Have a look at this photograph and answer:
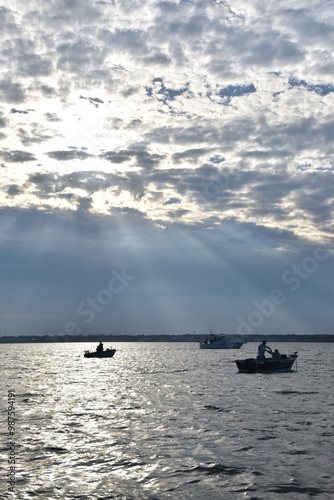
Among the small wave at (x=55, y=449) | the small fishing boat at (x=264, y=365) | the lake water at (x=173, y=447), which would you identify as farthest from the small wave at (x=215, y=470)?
the small fishing boat at (x=264, y=365)

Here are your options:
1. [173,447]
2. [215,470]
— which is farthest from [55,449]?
[215,470]

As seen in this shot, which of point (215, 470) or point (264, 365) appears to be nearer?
point (215, 470)

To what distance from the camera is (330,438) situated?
21016 mm

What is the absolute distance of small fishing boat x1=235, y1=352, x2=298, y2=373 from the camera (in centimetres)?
5178

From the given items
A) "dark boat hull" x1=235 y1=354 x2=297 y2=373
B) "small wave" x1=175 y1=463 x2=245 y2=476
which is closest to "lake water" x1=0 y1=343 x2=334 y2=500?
"small wave" x1=175 y1=463 x2=245 y2=476

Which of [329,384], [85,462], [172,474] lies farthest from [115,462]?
[329,384]

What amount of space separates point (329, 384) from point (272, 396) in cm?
1403

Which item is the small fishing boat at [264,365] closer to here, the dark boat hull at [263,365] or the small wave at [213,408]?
the dark boat hull at [263,365]

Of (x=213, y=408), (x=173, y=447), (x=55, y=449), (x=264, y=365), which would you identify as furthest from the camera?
(x=264, y=365)

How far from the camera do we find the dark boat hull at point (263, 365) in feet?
170

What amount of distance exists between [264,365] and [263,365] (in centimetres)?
10

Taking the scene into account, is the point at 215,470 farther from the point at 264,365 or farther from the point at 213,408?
the point at 264,365

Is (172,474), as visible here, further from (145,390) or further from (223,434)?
(145,390)

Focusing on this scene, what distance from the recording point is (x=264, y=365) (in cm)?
5269
